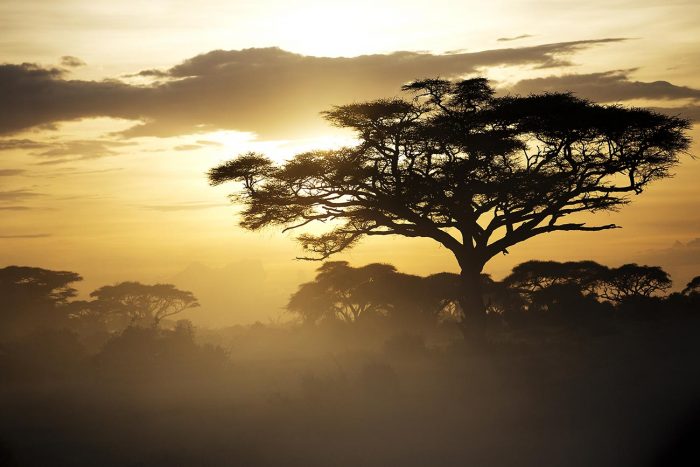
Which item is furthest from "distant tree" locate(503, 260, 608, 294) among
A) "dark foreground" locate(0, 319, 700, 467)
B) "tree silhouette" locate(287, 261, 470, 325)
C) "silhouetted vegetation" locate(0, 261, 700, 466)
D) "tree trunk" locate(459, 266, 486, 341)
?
"tree trunk" locate(459, 266, 486, 341)

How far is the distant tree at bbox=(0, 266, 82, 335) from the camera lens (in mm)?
58906

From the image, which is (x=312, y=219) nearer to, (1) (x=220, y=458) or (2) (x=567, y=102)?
→ (2) (x=567, y=102)

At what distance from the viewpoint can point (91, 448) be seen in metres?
18.3

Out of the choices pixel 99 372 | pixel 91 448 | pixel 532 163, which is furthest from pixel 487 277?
pixel 91 448

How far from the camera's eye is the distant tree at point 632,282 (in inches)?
2108

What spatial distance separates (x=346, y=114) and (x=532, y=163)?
26.1 ft

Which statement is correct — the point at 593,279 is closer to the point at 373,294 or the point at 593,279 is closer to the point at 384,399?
the point at 373,294

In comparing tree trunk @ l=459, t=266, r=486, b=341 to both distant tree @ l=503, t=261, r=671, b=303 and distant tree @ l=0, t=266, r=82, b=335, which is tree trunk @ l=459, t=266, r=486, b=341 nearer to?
distant tree @ l=503, t=261, r=671, b=303

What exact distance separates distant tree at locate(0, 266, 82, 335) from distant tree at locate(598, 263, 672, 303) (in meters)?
40.5

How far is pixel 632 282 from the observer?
5397 cm

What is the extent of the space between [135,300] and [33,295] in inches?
431

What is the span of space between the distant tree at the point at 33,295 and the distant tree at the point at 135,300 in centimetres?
516

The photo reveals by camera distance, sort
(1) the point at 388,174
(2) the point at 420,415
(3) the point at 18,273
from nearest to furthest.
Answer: (2) the point at 420,415 < (1) the point at 388,174 < (3) the point at 18,273

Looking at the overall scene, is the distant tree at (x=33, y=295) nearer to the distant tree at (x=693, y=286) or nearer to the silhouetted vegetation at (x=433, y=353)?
the silhouetted vegetation at (x=433, y=353)
